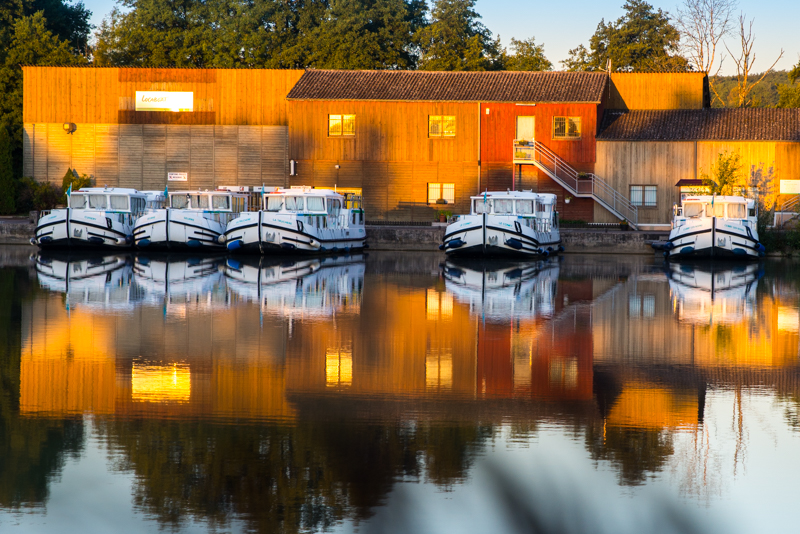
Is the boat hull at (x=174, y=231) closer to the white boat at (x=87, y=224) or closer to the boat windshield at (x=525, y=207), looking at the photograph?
the white boat at (x=87, y=224)

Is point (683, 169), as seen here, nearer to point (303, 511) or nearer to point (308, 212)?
point (308, 212)

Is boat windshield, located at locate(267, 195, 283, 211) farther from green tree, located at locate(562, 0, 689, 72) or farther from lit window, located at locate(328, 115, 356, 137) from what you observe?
green tree, located at locate(562, 0, 689, 72)

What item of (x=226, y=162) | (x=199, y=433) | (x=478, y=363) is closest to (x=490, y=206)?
(x=226, y=162)

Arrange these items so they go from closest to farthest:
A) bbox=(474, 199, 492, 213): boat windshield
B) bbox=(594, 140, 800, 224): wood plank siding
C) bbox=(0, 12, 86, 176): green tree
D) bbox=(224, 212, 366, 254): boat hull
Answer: bbox=(224, 212, 366, 254): boat hull
bbox=(474, 199, 492, 213): boat windshield
bbox=(594, 140, 800, 224): wood plank siding
bbox=(0, 12, 86, 176): green tree

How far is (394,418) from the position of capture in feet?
29.7

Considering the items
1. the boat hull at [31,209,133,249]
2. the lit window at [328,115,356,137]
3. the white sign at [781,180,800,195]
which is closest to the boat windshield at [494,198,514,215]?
the lit window at [328,115,356,137]

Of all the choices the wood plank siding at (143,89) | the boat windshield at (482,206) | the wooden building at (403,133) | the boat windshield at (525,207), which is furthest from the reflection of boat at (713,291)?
the wood plank siding at (143,89)

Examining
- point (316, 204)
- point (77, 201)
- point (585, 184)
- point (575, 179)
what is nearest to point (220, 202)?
point (316, 204)

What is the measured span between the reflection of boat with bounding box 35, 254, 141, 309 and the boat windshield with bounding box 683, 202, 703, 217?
20.2m

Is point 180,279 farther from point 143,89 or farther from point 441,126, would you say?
point 143,89

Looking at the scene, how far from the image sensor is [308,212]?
37.9 meters

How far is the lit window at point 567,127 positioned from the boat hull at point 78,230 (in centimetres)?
2098

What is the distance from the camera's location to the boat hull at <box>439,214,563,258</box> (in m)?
35.5

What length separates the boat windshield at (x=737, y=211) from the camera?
37.2 metres
